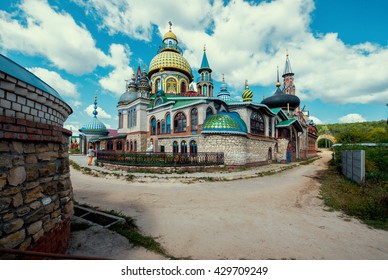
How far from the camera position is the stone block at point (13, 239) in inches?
89.6

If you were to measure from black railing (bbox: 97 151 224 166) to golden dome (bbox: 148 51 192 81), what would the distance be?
54.5 feet

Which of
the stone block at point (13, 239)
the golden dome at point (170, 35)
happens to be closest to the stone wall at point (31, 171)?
the stone block at point (13, 239)

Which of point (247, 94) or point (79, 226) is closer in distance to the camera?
point (79, 226)

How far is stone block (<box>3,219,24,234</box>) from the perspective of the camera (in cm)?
230

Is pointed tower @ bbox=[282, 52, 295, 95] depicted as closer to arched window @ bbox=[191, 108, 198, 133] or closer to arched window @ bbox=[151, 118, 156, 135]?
arched window @ bbox=[191, 108, 198, 133]

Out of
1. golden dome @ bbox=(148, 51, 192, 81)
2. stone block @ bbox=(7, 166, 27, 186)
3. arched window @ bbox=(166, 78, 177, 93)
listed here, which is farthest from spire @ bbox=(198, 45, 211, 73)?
stone block @ bbox=(7, 166, 27, 186)

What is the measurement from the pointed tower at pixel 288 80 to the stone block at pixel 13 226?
140 feet

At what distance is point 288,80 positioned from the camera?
37.5 m

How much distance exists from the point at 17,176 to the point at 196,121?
14.7 m

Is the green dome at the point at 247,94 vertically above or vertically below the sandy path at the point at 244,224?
above

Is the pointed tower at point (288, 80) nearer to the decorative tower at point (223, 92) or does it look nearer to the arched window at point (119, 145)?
the decorative tower at point (223, 92)

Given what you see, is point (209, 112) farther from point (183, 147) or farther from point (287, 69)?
point (287, 69)

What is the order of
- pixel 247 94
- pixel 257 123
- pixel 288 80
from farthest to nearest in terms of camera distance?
pixel 288 80
pixel 247 94
pixel 257 123

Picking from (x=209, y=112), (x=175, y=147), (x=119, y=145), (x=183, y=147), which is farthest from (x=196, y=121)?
(x=119, y=145)
